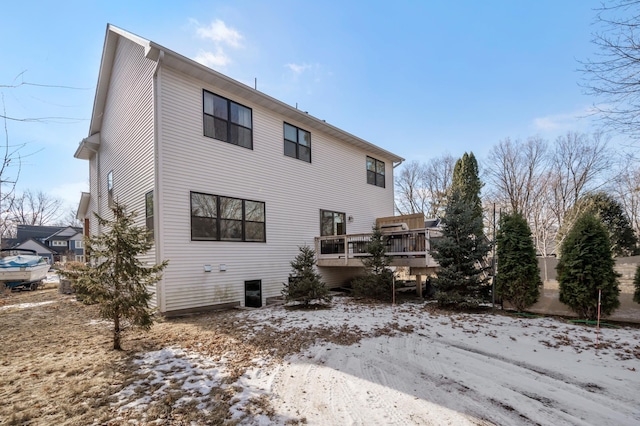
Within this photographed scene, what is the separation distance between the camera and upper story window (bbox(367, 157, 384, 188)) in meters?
14.6

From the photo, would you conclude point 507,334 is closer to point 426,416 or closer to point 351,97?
point 426,416

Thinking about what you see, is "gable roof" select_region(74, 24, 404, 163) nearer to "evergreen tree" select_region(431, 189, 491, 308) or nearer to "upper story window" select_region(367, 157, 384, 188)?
"upper story window" select_region(367, 157, 384, 188)

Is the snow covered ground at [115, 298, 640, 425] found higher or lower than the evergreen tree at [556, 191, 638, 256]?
lower

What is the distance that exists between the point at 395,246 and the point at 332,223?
3.31m

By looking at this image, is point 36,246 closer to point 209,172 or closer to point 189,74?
point 209,172

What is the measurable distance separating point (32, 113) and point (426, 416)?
4.86 meters

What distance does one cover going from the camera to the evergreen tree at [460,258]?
25.8 ft

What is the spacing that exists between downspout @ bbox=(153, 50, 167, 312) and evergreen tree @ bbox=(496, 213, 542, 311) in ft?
28.6

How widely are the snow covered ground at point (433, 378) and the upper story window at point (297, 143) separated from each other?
270 inches

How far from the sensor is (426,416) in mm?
2832

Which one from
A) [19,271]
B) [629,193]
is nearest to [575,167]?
[629,193]

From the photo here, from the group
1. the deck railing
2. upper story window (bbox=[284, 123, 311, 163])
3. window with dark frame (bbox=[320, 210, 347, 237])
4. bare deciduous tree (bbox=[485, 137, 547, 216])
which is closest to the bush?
the deck railing

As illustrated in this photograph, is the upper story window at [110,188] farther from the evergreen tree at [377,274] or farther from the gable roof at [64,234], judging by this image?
the gable roof at [64,234]

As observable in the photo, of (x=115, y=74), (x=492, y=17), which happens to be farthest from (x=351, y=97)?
(x=115, y=74)
